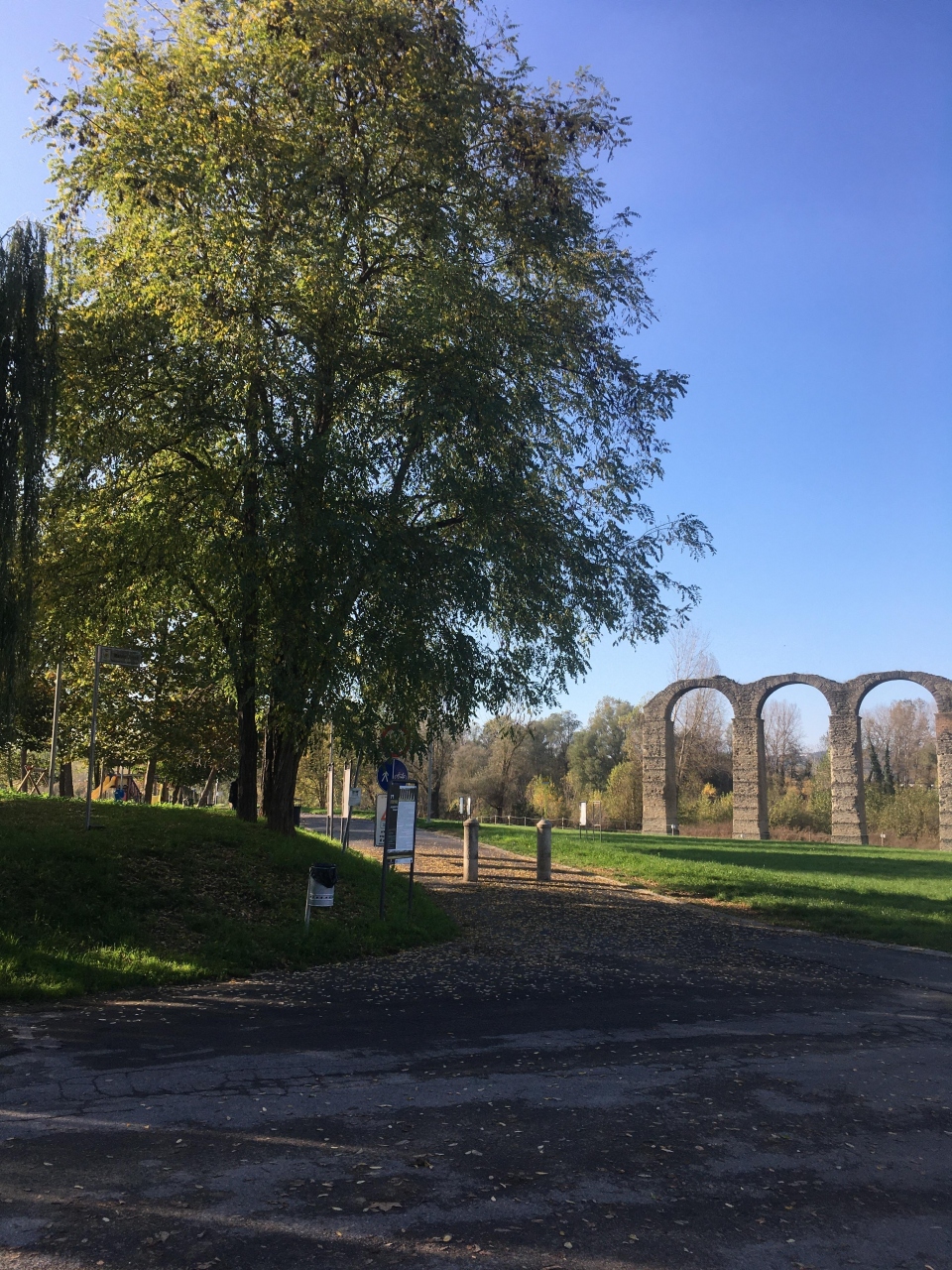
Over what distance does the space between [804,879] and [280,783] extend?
433 inches

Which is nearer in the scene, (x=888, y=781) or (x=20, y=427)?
(x=20, y=427)

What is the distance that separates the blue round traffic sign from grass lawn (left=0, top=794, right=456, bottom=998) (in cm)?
161

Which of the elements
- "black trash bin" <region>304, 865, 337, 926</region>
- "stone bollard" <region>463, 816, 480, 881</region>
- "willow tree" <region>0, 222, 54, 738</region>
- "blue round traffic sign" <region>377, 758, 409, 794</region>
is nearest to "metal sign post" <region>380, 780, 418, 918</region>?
"blue round traffic sign" <region>377, 758, 409, 794</region>

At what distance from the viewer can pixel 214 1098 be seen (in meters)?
5.54

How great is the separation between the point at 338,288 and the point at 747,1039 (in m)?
9.20

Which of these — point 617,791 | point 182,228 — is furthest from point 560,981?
point 617,791

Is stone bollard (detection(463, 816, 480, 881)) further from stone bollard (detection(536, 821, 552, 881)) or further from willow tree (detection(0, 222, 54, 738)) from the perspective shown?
willow tree (detection(0, 222, 54, 738))

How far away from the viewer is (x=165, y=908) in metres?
11.0

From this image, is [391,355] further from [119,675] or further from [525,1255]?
[119,675]

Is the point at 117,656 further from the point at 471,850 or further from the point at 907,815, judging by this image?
the point at 907,815

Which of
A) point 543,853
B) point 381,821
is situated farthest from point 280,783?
point 543,853

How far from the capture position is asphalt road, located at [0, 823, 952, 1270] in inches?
154

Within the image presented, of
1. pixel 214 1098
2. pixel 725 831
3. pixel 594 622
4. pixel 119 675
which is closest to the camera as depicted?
pixel 214 1098

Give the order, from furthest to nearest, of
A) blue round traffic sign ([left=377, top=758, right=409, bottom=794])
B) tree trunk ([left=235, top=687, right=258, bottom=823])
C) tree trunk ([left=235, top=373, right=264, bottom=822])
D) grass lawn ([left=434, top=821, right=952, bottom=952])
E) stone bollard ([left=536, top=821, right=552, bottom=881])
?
1. stone bollard ([left=536, top=821, right=552, bottom=881])
2. tree trunk ([left=235, top=687, right=258, bottom=823])
3. grass lawn ([left=434, top=821, right=952, bottom=952])
4. blue round traffic sign ([left=377, top=758, right=409, bottom=794])
5. tree trunk ([left=235, top=373, right=264, bottom=822])
